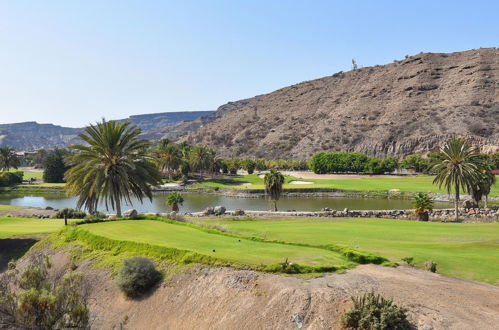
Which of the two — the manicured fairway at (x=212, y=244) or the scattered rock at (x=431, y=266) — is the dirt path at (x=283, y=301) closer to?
the manicured fairway at (x=212, y=244)

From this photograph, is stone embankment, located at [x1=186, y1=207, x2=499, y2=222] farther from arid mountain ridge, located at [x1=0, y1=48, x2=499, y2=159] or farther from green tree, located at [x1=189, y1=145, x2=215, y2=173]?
arid mountain ridge, located at [x1=0, y1=48, x2=499, y2=159]

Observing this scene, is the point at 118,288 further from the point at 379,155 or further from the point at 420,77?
the point at 420,77

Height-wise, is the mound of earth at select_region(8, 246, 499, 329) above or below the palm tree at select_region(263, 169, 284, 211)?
below

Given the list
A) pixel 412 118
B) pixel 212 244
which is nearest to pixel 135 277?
pixel 212 244

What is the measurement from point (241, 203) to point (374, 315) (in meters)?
67.4

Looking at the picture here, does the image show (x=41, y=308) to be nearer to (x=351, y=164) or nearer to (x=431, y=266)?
(x=431, y=266)

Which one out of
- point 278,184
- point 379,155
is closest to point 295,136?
point 379,155

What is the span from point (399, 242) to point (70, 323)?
62.9 ft

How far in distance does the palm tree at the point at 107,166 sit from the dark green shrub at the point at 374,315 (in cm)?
2011

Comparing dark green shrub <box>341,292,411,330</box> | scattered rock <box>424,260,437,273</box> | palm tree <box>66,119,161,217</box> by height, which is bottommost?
scattered rock <box>424,260,437,273</box>

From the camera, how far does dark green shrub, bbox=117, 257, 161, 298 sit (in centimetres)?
1523

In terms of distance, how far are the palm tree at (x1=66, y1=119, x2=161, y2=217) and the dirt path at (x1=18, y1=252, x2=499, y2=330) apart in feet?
42.5

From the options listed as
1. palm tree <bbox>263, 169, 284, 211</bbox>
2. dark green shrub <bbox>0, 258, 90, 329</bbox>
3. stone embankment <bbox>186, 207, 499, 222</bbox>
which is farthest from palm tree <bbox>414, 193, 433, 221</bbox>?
dark green shrub <bbox>0, 258, 90, 329</bbox>

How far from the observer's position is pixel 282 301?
12508mm
